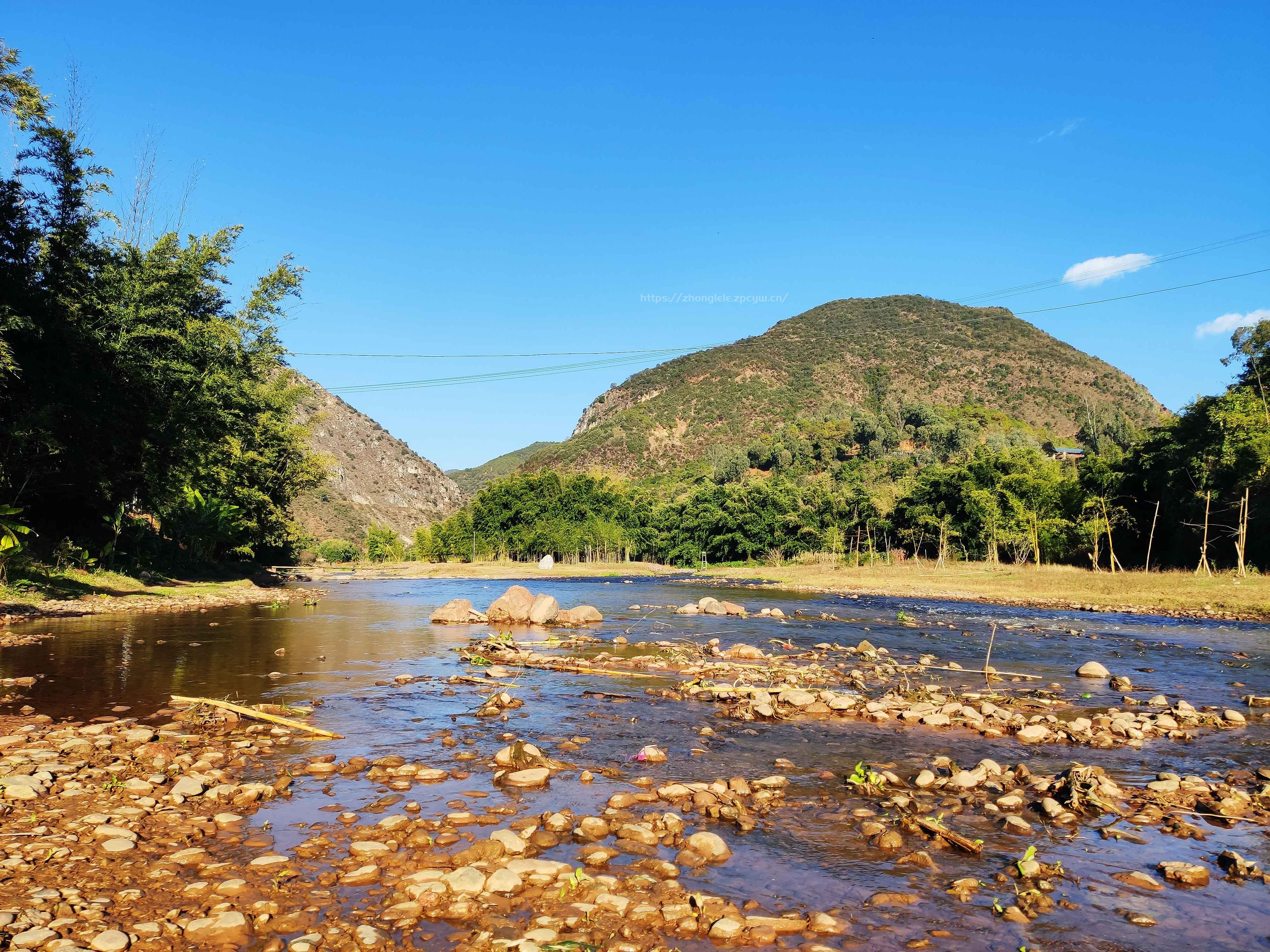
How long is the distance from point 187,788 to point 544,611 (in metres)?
17.4

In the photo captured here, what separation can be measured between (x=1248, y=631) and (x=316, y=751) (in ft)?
96.4

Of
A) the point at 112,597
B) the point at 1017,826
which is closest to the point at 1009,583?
the point at 1017,826

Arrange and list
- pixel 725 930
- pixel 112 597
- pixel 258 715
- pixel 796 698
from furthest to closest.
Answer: pixel 112 597 → pixel 796 698 → pixel 258 715 → pixel 725 930

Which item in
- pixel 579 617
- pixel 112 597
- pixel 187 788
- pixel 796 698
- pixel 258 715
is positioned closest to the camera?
pixel 187 788

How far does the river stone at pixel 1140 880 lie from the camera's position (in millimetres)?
6008

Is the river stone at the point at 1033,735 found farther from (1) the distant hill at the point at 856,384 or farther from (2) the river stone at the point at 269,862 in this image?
(1) the distant hill at the point at 856,384

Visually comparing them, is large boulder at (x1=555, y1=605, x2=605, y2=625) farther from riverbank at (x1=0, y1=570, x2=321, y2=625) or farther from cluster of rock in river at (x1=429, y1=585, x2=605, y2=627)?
riverbank at (x1=0, y1=570, x2=321, y2=625)

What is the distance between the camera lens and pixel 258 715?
10336 mm

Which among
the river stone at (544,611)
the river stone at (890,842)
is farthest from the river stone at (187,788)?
the river stone at (544,611)

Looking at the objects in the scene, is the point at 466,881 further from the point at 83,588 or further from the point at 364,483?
the point at 364,483

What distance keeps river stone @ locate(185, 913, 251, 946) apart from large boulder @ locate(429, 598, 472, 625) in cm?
2091

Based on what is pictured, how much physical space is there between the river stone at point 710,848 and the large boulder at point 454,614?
65.7 ft

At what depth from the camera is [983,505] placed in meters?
55.1

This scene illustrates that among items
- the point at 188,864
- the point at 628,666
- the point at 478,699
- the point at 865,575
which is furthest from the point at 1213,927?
the point at 865,575
